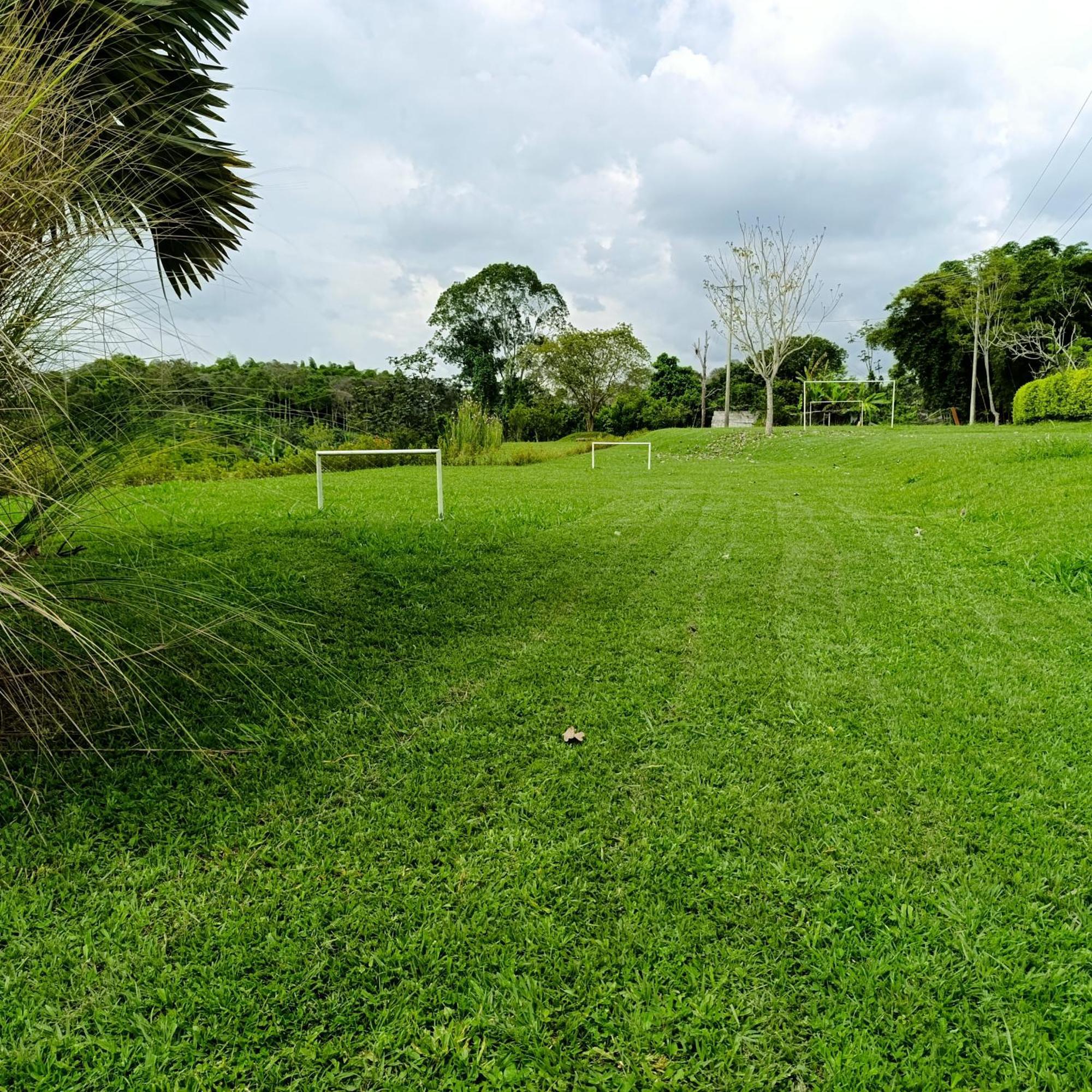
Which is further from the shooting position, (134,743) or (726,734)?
(726,734)

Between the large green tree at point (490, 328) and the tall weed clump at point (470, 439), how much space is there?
20.1 meters

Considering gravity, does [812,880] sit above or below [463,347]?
below

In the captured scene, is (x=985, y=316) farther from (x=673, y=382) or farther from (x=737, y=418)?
(x=673, y=382)

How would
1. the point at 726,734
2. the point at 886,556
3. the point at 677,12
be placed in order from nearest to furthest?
the point at 726,734
the point at 886,556
the point at 677,12

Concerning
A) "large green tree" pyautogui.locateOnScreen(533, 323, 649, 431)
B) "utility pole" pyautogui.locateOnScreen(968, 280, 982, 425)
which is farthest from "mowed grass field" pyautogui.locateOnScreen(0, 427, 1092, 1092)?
"large green tree" pyautogui.locateOnScreen(533, 323, 649, 431)

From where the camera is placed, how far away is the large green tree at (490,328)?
Answer: 1464 inches

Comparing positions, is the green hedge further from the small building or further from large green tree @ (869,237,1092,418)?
the small building

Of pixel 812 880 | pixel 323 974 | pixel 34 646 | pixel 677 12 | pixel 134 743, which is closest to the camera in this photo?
pixel 323 974

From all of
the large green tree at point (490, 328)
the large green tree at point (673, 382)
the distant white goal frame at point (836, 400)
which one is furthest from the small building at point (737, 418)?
the large green tree at point (490, 328)

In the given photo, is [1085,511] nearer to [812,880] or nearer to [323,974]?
[812,880]

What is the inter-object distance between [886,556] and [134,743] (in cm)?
541

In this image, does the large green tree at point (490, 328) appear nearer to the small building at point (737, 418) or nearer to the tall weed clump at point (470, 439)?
the small building at point (737, 418)

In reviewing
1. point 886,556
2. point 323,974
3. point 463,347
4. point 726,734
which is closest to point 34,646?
point 323,974

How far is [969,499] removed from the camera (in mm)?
7500
